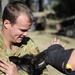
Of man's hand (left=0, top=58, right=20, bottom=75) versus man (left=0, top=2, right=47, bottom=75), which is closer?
man's hand (left=0, top=58, right=20, bottom=75)

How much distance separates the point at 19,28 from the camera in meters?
2.66

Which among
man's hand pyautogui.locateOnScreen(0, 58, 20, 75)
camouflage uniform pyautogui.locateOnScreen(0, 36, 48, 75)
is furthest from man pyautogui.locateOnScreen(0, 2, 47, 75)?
man's hand pyautogui.locateOnScreen(0, 58, 20, 75)

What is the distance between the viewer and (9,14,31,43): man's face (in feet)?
8.71

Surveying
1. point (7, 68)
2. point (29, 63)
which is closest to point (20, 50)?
point (29, 63)

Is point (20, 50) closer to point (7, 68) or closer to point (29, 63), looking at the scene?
point (29, 63)

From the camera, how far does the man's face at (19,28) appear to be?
266 cm

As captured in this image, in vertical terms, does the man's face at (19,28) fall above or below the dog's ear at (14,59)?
above

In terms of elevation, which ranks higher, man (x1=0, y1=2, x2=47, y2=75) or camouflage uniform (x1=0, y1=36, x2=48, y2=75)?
man (x1=0, y1=2, x2=47, y2=75)

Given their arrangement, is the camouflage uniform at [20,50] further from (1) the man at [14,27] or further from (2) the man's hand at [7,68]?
(2) the man's hand at [7,68]

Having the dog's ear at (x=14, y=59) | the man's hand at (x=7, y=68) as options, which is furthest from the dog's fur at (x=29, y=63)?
the man's hand at (x=7, y=68)

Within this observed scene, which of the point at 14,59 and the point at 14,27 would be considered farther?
the point at 14,27

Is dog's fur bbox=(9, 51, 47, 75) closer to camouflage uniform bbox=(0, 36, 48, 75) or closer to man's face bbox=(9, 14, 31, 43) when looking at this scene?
camouflage uniform bbox=(0, 36, 48, 75)

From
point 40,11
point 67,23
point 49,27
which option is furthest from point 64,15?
point 67,23

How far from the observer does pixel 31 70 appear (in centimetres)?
264
